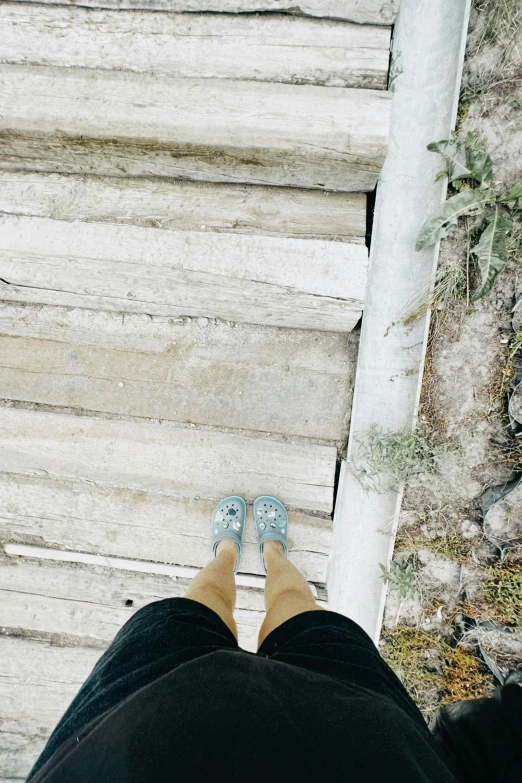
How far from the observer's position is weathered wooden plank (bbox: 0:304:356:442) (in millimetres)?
2309

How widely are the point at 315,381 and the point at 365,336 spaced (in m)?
0.37

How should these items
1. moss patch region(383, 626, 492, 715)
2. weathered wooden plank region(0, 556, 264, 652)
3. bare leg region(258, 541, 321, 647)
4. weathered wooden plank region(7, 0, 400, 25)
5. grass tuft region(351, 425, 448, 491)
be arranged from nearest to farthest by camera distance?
weathered wooden plank region(7, 0, 400, 25), bare leg region(258, 541, 321, 647), grass tuft region(351, 425, 448, 491), moss patch region(383, 626, 492, 715), weathered wooden plank region(0, 556, 264, 652)

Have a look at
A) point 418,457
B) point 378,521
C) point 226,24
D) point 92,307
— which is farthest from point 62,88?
point 378,521

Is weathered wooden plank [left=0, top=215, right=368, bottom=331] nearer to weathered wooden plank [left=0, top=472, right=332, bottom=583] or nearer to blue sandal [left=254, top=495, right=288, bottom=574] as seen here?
blue sandal [left=254, top=495, right=288, bottom=574]

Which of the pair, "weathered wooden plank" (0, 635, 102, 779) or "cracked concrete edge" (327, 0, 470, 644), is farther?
"weathered wooden plank" (0, 635, 102, 779)

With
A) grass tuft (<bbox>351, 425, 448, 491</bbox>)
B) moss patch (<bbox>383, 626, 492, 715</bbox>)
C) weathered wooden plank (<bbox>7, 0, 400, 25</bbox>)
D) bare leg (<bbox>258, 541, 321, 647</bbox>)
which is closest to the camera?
weathered wooden plank (<bbox>7, 0, 400, 25</bbox>)

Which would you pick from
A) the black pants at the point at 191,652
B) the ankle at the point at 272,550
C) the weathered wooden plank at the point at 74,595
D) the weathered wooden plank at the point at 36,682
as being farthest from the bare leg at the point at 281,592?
the weathered wooden plank at the point at 36,682

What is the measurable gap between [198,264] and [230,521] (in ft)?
4.52

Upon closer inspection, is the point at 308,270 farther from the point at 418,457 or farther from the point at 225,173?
the point at 418,457

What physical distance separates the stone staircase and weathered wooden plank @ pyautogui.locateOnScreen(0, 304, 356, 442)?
0.04ft

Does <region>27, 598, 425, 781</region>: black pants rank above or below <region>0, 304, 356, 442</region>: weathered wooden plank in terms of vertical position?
below

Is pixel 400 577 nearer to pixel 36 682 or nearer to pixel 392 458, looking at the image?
pixel 392 458

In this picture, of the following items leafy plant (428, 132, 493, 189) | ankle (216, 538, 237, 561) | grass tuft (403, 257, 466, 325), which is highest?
leafy plant (428, 132, 493, 189)

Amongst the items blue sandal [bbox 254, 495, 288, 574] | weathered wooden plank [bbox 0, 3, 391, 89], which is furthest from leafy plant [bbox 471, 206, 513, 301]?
blue sandal [bbox 254, 495, 288, 574]
